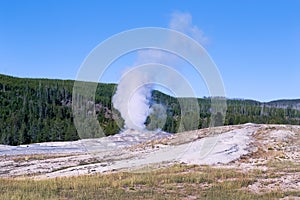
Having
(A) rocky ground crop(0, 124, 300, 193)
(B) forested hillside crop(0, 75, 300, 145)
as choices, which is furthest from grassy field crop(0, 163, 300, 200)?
(B) forested hillside crop(0, 75, 300, 145)

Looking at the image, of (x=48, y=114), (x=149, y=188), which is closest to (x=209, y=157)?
(x=149, y=188)

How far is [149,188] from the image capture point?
17.3 m

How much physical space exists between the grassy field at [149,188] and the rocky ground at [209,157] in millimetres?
1794

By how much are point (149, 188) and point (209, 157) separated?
10.4 meters

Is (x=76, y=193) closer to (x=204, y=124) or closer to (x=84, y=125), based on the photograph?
(x=84, y=125)

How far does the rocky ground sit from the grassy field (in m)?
1.79

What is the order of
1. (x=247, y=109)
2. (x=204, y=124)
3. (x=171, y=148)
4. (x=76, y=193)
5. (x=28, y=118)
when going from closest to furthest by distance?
A: (x=76, y=193), (x=171, y=148), (x=204, y=124), (x=28, y=118), (x=247, y=109)

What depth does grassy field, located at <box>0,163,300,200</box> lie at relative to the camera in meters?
15.3

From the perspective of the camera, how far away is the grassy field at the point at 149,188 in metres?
15.3

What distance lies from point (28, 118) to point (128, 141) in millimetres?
65415

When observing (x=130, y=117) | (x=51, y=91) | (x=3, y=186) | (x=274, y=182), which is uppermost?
(x=51, y=91)

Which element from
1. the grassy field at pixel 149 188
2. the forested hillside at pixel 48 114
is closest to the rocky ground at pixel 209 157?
the grassy field at pixel 149 188

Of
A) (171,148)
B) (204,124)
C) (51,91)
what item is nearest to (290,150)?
(171,148)

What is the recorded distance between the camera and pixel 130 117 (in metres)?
38.8
